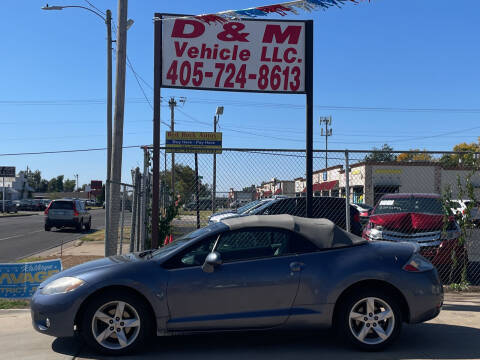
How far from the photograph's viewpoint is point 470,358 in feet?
16.4

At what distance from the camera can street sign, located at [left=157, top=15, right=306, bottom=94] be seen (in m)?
7.96

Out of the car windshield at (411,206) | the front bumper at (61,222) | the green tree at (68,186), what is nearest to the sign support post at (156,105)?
the car windshield at (411,206)

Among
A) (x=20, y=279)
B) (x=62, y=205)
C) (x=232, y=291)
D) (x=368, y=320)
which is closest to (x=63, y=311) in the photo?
(x=232, y=291)

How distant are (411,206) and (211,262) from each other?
6.39 metres

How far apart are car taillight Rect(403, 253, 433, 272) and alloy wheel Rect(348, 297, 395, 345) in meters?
0.46

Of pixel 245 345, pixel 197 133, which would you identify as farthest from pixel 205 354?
pixel 197 133

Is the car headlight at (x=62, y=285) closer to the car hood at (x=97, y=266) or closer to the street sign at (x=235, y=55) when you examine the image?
the car hood at (x=97, y=266)

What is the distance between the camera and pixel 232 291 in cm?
500

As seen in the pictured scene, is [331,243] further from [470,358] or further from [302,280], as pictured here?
[470,358]

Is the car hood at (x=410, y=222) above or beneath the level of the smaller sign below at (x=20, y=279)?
above

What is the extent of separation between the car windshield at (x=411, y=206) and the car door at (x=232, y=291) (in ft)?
18.6

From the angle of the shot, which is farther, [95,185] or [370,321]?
[95,185]

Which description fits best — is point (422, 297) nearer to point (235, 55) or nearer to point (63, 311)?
point (63, 311)

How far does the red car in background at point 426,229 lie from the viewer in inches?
344
